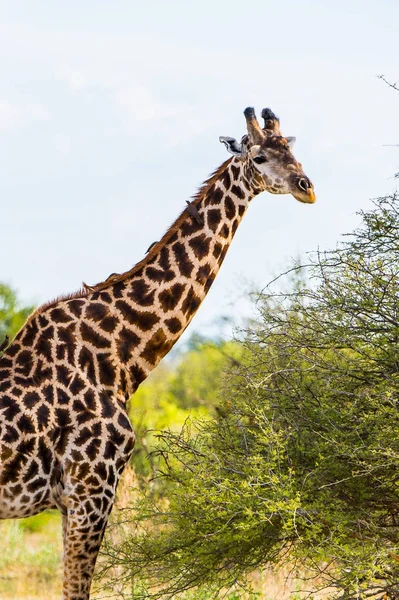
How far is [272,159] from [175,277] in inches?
43.3

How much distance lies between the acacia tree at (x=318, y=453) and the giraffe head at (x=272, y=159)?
1.89ft

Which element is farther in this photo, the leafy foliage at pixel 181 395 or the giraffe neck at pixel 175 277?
the leafy foliage at pixel 181 395

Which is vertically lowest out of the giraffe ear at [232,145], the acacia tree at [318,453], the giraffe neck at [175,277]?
the acacia tree at [318,453]

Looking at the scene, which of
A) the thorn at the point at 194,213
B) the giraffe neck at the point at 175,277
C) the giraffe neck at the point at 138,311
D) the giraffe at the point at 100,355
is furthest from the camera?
the thorn at the point at 194,213

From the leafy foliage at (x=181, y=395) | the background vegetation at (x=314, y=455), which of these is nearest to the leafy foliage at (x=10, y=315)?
the leafy foliage at (x=181, y=395)

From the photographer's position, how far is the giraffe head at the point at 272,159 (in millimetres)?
6730

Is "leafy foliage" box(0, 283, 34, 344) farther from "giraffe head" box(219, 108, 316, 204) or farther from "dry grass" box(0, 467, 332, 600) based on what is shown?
"giraffe head" box(219, 108, 316, 204)

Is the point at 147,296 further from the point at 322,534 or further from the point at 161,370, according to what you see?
the point at 161,370

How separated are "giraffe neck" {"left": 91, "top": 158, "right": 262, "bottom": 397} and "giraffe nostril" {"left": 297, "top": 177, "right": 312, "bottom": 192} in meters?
0.40

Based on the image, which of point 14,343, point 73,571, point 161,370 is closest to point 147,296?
point 14,343

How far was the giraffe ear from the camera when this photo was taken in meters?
7.08

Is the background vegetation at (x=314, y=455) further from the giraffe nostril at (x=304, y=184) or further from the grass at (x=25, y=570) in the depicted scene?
the grass at (x=25, y=570)

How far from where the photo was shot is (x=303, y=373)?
295 inches

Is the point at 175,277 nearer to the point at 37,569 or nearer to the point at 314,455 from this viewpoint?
the point at 314,455
